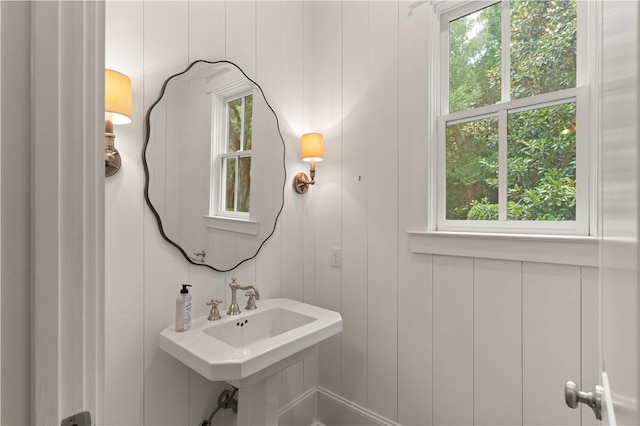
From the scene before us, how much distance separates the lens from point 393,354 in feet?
5.16

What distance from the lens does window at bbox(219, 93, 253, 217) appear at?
145 centimetres

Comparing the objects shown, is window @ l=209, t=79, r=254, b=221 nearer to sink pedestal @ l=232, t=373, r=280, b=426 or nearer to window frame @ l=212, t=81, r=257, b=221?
window frame @ l=212, t=81, r=257, b=221

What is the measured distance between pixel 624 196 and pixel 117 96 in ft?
4.09

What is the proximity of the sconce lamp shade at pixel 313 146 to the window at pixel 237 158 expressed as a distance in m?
0.31

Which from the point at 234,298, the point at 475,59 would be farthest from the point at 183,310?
the point at 475,59

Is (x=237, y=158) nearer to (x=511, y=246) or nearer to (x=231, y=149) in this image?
(x=231, y=149)

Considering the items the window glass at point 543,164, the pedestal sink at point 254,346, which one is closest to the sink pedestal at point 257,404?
the pedestal sink at point 254,346

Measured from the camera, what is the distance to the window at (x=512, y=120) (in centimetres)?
118

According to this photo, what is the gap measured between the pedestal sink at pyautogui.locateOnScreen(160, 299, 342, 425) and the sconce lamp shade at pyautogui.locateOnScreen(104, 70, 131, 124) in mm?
808

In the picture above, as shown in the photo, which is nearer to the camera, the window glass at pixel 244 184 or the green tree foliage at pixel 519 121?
the green tree foliage at pixel 519 121

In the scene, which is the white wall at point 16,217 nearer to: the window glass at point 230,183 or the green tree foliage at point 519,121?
the window glass at point 230,183

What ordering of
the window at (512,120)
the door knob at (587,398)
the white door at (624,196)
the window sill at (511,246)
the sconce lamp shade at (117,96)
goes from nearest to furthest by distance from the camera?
the white door at (624,196), the door knob at (587,398), the sconce lamp shade at (117,96), the window sill at (511,246), the window at (512,120)

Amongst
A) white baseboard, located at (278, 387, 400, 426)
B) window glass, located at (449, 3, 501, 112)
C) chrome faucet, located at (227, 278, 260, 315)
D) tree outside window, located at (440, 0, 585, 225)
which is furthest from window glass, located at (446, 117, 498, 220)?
white baseboard, located at (278, 387, 400, 426)

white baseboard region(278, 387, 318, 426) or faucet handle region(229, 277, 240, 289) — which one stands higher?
faucet handle region(229, 277, 240, 289)
